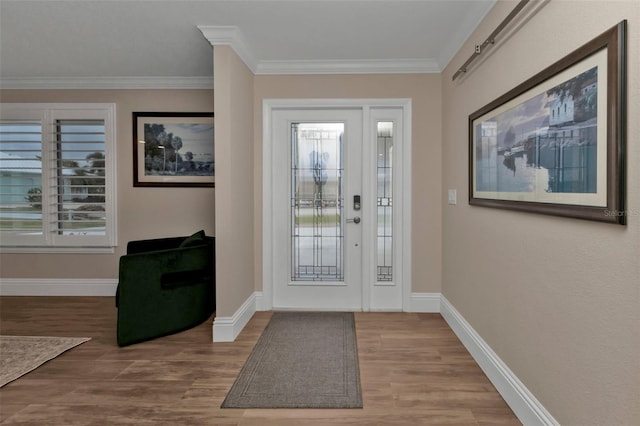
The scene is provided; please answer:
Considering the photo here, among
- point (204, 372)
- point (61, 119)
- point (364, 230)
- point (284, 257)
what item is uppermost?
point (61, 119)

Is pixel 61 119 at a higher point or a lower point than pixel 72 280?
higher

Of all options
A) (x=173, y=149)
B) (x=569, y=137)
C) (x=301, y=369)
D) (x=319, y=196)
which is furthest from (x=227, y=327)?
(x=569, y=137)

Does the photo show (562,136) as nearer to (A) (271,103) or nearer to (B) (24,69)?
(A) (271,103)

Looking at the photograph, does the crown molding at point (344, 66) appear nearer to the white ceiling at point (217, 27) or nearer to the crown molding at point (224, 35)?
the white ceiling at point (217, 27)

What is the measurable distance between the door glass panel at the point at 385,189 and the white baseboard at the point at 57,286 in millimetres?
3103

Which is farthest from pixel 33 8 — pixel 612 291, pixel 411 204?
pixel 612 291

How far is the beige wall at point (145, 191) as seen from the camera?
4.33 m

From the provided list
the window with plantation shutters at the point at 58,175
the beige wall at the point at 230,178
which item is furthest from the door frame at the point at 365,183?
the window with plantation shutters at the point at 58,175

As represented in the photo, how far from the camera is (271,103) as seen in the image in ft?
12.6

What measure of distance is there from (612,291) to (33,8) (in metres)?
3.79

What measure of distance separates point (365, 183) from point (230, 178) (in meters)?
1.41

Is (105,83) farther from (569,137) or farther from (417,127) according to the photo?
(569,137)

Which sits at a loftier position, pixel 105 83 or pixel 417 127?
pixel 105 83

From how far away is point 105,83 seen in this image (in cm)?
430
